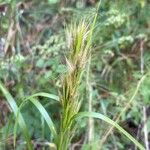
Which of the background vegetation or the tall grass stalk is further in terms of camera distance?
the background vegetation

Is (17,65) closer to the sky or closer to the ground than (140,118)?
closer to the sky

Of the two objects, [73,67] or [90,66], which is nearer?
[73,67]

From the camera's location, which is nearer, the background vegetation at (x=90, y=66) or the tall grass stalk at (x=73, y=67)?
the tall grass stalk at (x=73, y=67)

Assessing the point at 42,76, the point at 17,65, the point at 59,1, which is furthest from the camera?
the point at 59,1

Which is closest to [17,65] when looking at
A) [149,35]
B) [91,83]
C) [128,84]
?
[91,83]

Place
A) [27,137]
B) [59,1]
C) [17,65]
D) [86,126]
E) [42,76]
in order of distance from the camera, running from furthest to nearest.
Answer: [59,1] < [42,76] < [17,65] < [86,126] < [27,137]

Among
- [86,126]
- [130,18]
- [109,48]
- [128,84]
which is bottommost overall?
[86,126]

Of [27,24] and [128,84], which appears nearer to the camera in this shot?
[128,84]

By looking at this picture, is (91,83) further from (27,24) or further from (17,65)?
(27,24)
